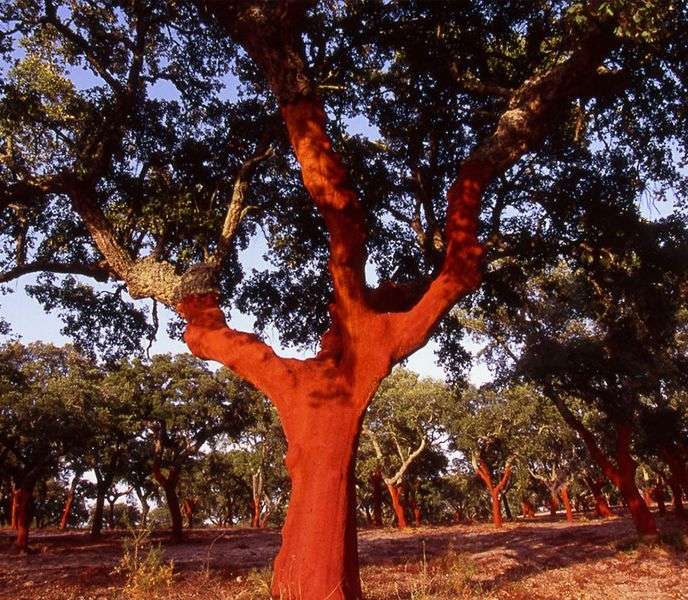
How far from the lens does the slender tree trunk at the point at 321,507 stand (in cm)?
545

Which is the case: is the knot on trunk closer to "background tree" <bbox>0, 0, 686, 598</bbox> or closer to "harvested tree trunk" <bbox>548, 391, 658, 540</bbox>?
"background tree" <bbox>0, 0, 686, 598</bbox>

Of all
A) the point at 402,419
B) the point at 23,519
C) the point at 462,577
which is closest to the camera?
the point at 462,577

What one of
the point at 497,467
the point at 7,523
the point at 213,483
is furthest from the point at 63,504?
the point at 497,467

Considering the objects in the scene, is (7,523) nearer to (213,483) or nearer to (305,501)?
(213,483)

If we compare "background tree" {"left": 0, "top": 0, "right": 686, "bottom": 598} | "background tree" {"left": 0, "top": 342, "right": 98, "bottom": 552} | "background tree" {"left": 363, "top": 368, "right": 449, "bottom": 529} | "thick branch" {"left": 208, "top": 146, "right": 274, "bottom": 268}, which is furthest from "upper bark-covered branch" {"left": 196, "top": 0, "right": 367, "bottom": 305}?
"background tree" {"left": 363, "top": 368, "right": 449, "bottom": 529}

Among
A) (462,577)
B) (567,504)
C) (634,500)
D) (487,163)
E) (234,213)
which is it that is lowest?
(567,504)

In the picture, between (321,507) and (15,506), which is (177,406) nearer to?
(15,506)

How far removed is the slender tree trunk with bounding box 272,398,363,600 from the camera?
5453 millimetres

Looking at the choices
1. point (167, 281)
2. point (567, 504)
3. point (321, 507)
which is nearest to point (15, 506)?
point (167, 281)

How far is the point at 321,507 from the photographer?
18.7ft

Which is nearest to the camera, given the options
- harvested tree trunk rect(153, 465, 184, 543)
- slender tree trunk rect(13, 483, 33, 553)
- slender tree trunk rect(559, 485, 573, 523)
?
slender tree trunk rect(13, 483, 33, 553)

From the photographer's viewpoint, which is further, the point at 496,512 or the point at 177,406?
the point at 496,512

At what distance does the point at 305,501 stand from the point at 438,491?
44.7 m

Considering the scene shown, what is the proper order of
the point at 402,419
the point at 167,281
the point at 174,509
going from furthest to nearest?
the point at 402,419, the point at 174,509, the point at 167,281
